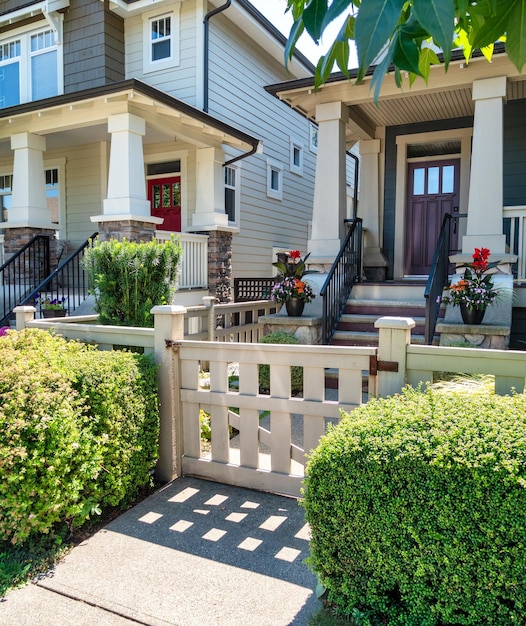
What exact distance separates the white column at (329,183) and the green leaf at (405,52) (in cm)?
651

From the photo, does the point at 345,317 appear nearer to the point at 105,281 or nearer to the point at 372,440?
the point at 105,281

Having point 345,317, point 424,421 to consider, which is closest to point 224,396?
point 424,421

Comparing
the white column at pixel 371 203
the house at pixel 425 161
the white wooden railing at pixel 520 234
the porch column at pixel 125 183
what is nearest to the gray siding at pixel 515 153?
the house at pixel 425 161

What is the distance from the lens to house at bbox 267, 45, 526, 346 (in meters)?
6.86

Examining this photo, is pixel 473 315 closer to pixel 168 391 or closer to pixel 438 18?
pixel 168 391

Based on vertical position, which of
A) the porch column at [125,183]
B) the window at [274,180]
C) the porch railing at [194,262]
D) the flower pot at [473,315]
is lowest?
the flower pot at [473,315]

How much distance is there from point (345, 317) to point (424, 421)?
531 centimetres

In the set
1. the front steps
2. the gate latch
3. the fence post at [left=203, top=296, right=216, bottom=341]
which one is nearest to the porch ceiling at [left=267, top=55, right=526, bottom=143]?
the front steps

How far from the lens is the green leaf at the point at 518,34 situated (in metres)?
1.47

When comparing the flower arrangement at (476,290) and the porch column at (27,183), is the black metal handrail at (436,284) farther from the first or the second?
the porch column at (27,183)

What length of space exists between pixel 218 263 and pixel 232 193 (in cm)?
246

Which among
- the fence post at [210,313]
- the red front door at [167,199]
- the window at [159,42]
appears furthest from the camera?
the red front door at [167,199]

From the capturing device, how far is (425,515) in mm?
1930

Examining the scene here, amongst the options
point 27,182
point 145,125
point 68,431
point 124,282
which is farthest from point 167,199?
point 68,431
